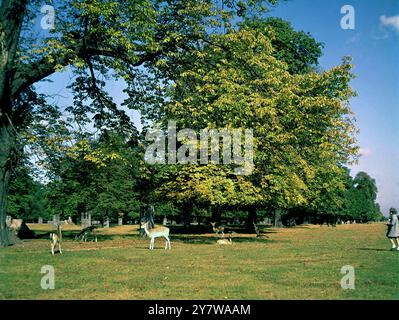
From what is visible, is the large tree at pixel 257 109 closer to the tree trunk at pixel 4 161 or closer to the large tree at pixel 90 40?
the large tree at pixel 90 40

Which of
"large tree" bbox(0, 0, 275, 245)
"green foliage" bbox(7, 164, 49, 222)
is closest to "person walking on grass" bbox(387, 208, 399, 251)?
"large tree" bbox(0, 0, 275, 245)

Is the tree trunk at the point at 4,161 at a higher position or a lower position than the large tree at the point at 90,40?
lower

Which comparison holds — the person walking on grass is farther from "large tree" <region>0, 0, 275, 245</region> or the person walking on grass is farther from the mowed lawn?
"large tree" <region>0, 0, 275, 245</region>

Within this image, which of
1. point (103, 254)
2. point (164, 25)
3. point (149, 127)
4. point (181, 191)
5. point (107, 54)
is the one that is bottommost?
point (103, 254)

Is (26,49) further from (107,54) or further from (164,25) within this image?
(164,25)

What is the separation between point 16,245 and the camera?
24172 mm

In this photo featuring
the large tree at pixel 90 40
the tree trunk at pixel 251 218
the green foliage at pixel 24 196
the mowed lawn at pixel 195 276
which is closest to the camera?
the mowed lawn at pixel 195 276

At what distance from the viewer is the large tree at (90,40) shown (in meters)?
19.7

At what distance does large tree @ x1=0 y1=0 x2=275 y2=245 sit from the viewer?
64.5 feet

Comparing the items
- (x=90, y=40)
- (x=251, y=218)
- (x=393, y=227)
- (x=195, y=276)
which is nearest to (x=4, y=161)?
(x=90, y=40)

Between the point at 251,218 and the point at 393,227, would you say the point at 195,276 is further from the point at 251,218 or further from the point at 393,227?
the point at 251,218

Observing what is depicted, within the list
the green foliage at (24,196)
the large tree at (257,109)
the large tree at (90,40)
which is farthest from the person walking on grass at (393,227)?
the green foliage at (24,196)
